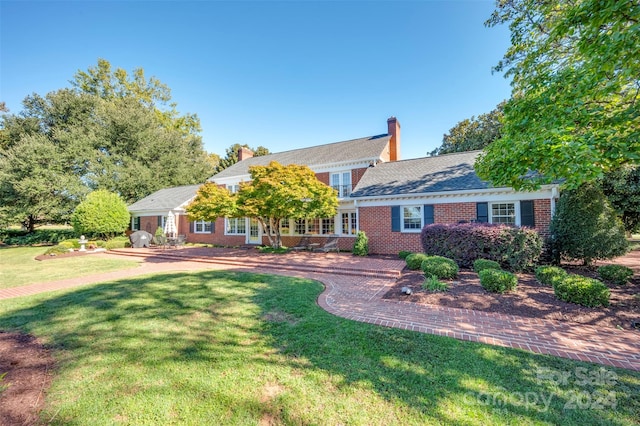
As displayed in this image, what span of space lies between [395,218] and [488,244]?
196 inches

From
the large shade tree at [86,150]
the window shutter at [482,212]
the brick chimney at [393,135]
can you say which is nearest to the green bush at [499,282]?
the window shutter at [482,212]

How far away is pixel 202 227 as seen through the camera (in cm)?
2111

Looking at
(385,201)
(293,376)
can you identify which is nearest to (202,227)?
(385,201)

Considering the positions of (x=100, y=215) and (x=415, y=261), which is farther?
(x=100, y=215)

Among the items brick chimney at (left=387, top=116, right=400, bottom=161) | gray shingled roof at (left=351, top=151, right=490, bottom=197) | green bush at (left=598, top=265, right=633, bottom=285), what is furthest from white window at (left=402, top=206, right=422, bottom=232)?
brick chimney at (left=387, top=116, right=400, bottom=161)

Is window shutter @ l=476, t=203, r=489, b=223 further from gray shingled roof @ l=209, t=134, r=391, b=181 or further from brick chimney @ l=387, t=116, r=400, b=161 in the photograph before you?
brick chimney @ l=387, t=116, r=400, b=161

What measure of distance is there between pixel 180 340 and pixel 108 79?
4431 cm

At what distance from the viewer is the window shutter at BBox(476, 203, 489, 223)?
1136 cm

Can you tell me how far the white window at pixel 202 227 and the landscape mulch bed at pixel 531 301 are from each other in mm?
17350

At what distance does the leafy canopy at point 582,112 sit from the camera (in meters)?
4.33

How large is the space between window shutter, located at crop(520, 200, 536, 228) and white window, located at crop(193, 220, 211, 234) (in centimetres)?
1994

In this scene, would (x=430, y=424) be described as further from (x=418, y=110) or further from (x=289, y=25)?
(x=418, y=110)

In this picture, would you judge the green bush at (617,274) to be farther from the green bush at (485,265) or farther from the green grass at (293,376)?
the green grass at (293,376)

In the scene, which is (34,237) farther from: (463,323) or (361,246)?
(463,323)
